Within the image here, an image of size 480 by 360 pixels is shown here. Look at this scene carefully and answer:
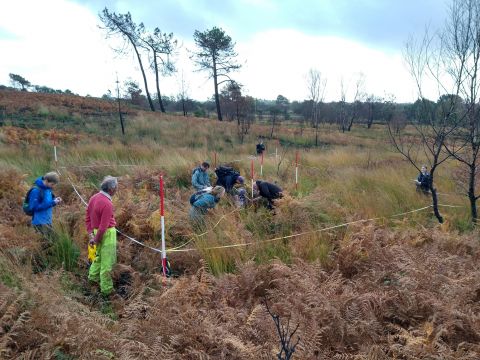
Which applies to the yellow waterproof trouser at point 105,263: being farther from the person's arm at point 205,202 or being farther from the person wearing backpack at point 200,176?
the person wearing backpack at point 200,176

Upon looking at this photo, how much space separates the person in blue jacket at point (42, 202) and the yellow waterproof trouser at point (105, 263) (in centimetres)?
120

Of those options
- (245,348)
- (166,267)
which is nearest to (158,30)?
(166,267)

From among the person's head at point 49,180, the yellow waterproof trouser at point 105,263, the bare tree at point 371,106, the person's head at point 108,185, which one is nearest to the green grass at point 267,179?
the yellow waterproof trouser at point 105,263

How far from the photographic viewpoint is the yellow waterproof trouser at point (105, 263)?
4.36 meters

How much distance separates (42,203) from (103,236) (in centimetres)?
151

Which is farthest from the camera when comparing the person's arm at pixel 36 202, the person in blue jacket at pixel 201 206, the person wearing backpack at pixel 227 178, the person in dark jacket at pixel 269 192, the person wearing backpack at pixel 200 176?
the person wearing backpack at pixel 227 178

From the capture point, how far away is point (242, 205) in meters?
7.30

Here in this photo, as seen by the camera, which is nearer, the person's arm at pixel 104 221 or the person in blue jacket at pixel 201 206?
the person's arm at pixel 104 221

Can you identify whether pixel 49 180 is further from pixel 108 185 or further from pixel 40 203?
pixel 108 185

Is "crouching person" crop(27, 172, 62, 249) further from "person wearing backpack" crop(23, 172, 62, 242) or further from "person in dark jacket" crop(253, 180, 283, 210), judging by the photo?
"person in dark jacket" crop(253, 180, 283, 210)

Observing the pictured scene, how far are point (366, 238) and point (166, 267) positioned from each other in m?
2.71

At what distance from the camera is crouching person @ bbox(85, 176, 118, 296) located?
14.4 feet

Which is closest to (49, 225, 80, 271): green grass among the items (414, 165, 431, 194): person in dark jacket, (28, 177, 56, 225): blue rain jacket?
(28, 177, 56, 225): blue rain jacket

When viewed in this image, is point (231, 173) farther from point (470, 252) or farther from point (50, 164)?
point (50, 164)
